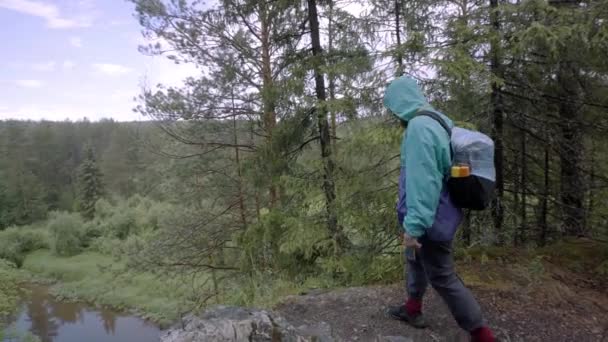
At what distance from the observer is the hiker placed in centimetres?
189

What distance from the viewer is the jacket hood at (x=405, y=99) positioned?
208 centimetres

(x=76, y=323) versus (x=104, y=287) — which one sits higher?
(x=104, y=287)

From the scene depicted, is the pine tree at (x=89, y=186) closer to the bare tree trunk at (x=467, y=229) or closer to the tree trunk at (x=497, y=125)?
the bare tree trunk at (x=467, y=229)


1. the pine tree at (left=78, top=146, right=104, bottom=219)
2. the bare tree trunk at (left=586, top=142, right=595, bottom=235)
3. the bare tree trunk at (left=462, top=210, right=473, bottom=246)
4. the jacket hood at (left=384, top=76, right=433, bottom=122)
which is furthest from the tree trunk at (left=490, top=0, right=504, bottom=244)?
the pine tree at (left=78, top=146, right=104, bottom=219)

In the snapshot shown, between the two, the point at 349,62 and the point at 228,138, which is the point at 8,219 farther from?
the point at 349,62

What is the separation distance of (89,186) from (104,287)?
13642 mm

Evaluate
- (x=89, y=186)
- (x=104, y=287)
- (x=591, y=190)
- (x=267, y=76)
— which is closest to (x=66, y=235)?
(x=89, y=186)

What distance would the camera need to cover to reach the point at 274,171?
6012 mm

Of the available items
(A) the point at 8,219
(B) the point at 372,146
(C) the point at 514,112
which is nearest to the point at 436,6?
(C) the point at 514,112

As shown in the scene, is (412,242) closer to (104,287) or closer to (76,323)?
(76,323)

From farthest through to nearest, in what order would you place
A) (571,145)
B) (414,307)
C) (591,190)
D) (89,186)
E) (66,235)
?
(89,186), (66,235), (591,190), (571,145), (414,307)

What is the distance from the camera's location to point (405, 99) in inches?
82.6

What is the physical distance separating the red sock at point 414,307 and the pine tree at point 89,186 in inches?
1258

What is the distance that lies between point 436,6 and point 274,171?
10.7 ft
